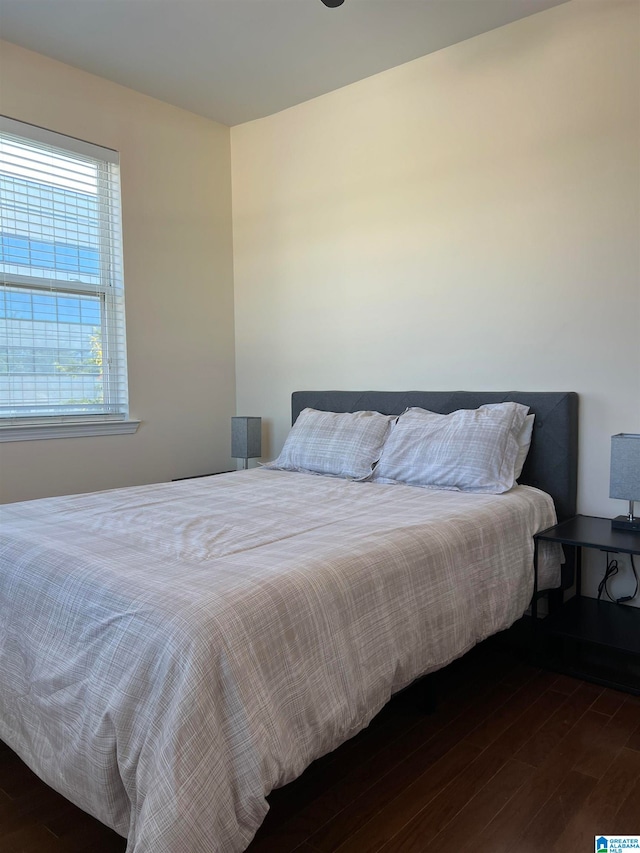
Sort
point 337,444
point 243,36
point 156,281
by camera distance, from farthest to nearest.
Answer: point 156,281, point 337,444, point 243,36

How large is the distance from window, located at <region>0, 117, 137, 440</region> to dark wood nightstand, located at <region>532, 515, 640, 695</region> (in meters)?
2.60

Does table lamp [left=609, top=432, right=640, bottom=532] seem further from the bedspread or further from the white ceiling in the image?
the white ceiling

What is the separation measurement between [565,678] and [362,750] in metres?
0.97

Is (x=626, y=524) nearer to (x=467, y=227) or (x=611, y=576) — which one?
A: (x=611, y=576)

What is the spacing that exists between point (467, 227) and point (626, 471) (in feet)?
4.98

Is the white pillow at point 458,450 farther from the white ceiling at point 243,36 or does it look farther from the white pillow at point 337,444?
the white ceiling at point 243,36

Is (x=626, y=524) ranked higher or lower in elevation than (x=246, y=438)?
lower

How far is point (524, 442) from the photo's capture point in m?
2.82

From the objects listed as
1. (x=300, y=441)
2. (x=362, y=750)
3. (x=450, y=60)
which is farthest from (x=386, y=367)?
(x=362, y=750)

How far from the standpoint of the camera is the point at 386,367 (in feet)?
11.7

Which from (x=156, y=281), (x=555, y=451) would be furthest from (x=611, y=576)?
(x=156, y=281)

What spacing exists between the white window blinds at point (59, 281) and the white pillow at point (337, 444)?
114 centimetres

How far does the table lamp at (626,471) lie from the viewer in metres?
2.36

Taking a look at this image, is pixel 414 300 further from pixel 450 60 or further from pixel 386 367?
pixel 450 60
